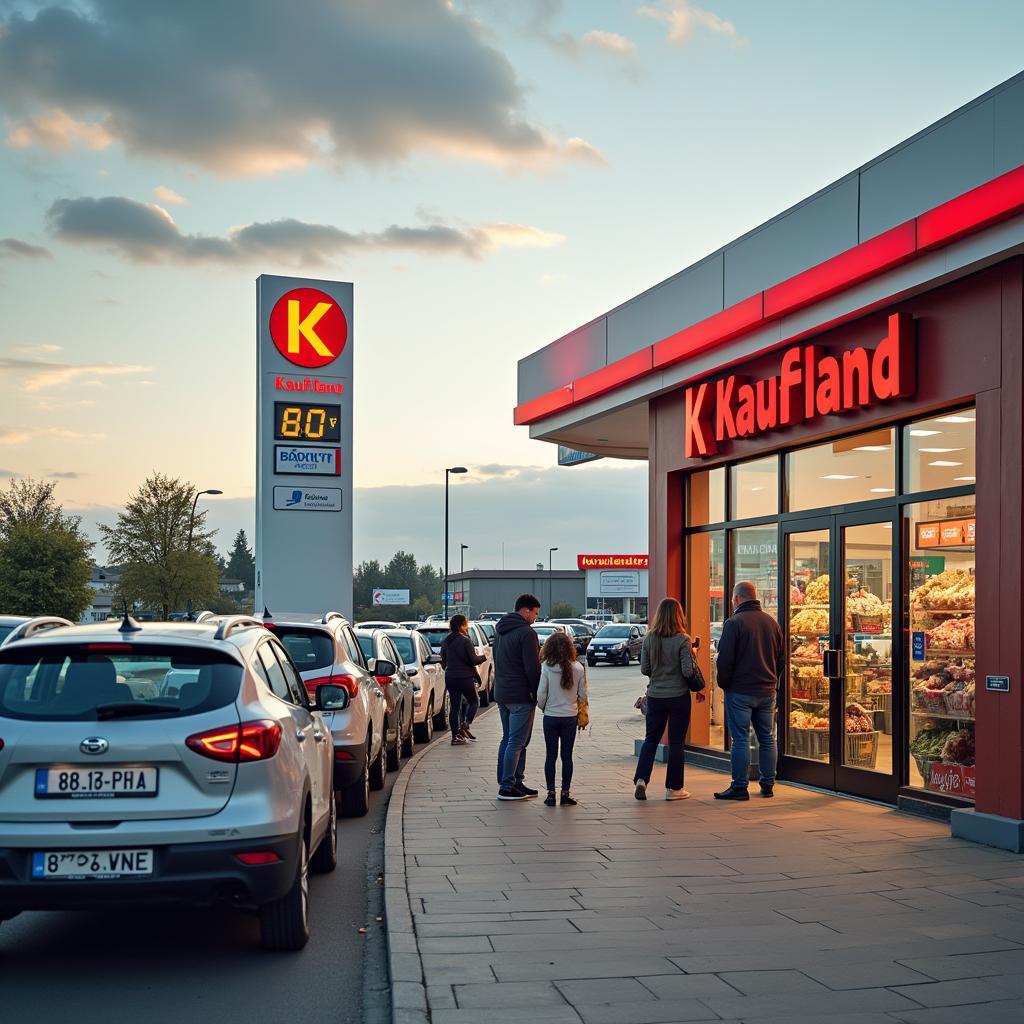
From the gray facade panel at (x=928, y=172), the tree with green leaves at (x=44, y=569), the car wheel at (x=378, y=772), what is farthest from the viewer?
the tree with green leaves at (x=44, y=569)

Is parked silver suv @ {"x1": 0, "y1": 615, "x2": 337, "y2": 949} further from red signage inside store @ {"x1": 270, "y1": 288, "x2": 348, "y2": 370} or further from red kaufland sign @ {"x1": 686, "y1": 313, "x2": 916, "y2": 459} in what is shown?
red signage inside store @ {"x1": 270, "y1": 288, "x2": 348, "y2": 370}

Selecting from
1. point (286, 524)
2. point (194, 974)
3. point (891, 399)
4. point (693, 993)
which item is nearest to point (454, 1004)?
point (693, 993)

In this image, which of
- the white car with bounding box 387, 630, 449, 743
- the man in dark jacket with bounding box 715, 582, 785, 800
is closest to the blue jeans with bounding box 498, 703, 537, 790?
the man in dark jacket with bounding box 715, 582, 785, 800

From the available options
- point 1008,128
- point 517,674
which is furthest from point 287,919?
point 1008,128

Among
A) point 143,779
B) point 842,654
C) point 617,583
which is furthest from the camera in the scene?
point 617,583

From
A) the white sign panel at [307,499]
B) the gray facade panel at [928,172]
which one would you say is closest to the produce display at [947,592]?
the gray facade panel at [928,172]

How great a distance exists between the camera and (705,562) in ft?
49.9

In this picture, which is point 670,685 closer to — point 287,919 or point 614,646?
point 287,919

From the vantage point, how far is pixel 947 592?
1073 centimetres

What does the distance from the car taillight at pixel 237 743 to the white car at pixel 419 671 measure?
11490 mm

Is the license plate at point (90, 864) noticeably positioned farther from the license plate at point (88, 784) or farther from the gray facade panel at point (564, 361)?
the gray facade panel at point (564, 361)

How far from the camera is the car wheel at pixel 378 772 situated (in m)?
13.5

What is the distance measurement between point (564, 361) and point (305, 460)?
9.34 metres

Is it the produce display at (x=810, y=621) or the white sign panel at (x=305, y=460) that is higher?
the white sign panel at (x=305, y=460)
